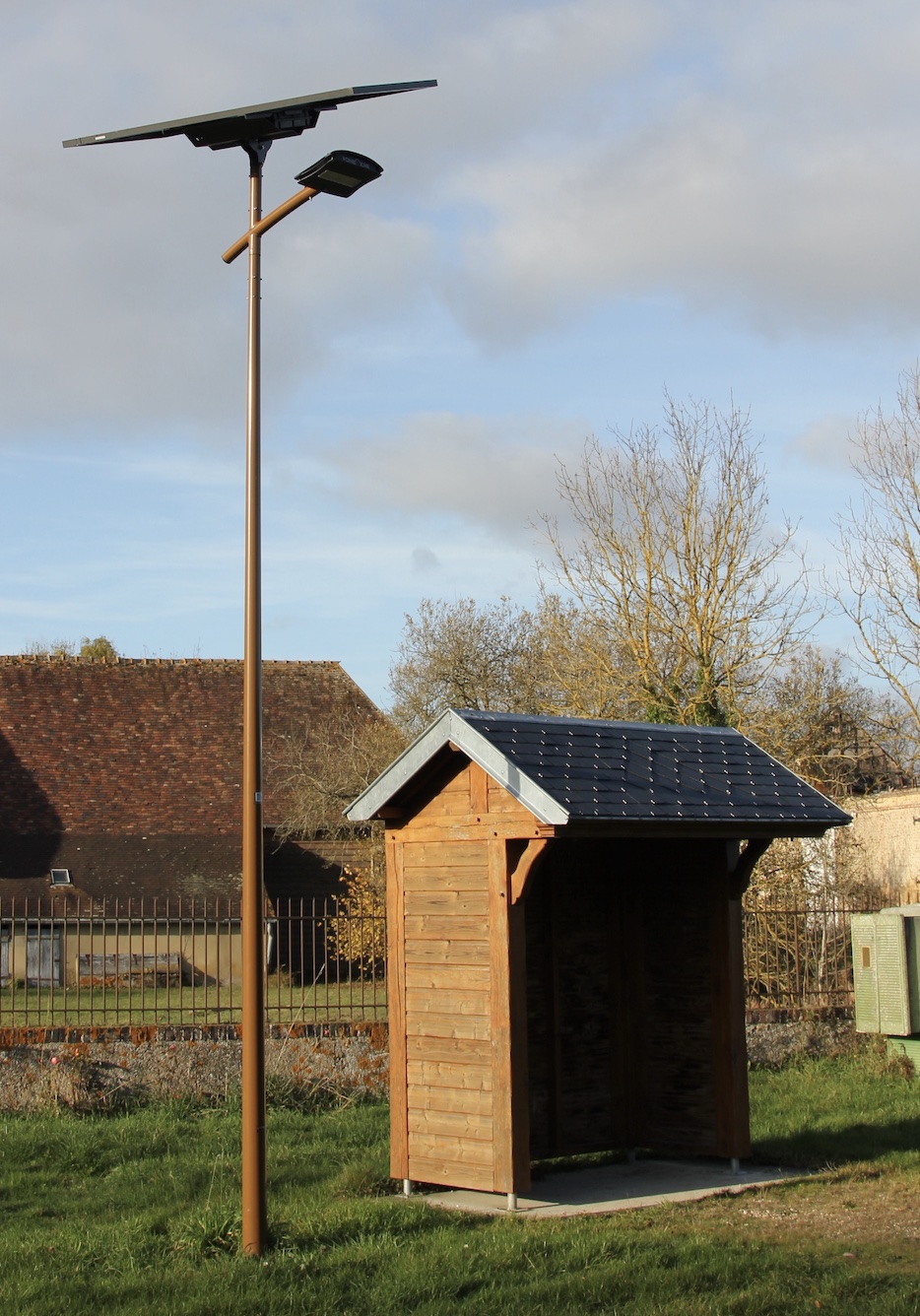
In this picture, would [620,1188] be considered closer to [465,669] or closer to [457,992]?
[457,992]

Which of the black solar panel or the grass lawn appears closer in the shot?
the grass lawn

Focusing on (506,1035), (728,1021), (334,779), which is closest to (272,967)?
(334,779)

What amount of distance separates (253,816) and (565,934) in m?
3.63

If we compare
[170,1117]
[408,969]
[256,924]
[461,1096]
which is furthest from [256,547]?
[170,1117]

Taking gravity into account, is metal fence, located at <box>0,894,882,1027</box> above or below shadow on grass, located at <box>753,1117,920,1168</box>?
above

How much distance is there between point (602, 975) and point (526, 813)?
8.34ft

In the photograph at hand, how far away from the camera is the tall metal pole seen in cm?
772

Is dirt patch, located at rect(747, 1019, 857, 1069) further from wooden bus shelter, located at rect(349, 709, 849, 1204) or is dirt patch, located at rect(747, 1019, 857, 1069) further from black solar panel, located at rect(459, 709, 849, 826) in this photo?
black solar panel, located at rect(459, 709, 849, 826)

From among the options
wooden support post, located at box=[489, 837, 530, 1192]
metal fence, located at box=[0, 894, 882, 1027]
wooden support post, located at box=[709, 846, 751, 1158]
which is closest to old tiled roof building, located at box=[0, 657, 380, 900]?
metal fence, located at box=[0, 894, 882, 1027]

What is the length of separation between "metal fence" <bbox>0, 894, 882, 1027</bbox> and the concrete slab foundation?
3.13 meters

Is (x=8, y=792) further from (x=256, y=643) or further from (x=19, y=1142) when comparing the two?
(x=256, y=643)

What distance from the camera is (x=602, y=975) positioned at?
11.0 meters

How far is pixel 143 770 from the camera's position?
1471 inches

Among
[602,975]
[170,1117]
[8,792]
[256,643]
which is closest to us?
[256,643]
